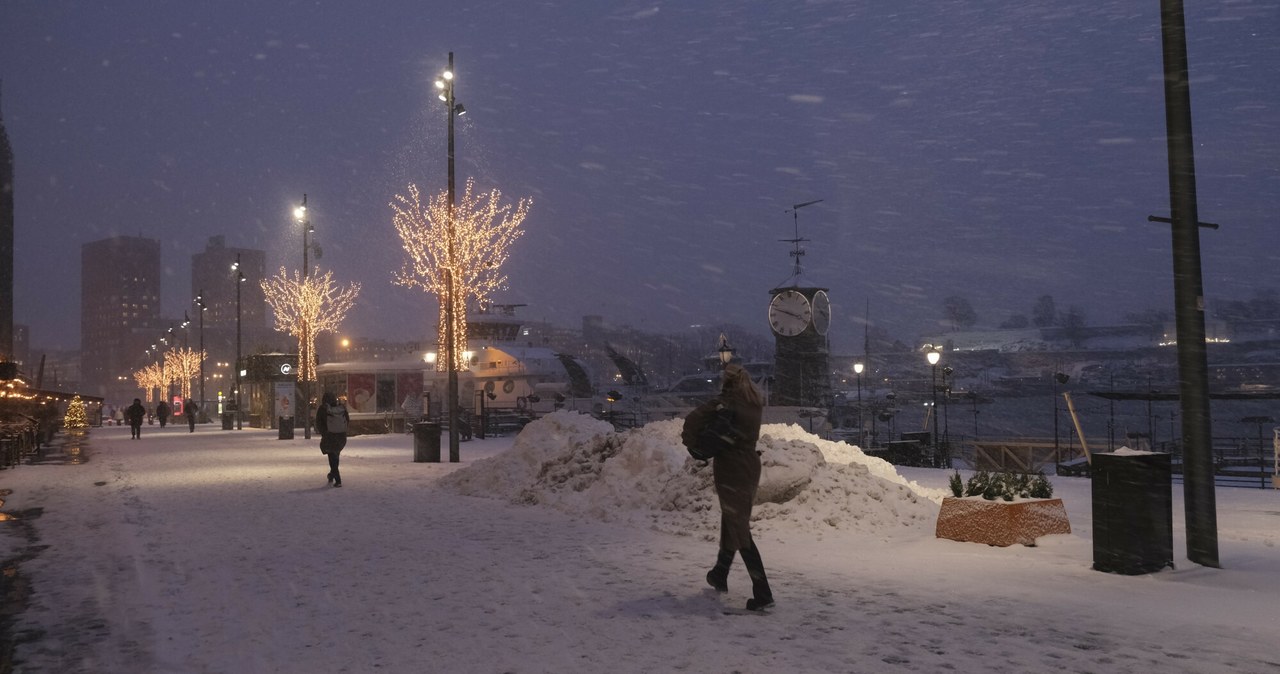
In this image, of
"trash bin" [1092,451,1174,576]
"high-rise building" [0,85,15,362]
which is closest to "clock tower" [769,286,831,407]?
"trash bin" [1092,451,1174,576]

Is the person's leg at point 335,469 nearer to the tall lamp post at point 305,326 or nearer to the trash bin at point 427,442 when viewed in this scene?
the trash bin at point 427,442

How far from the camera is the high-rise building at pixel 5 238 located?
130875mm

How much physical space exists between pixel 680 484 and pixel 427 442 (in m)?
12.6

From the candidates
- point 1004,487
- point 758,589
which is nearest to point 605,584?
point 758,589

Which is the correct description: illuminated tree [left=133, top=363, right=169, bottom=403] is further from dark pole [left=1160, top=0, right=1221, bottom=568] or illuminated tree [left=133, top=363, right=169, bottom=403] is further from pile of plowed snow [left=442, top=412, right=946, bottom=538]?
dark pole [left=1160, top=0, right=1221, bottom=568]

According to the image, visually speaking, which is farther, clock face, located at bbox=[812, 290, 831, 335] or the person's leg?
clock face, located at bbox=[812, 290, 831, 335]

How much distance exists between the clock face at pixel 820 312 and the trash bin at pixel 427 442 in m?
15.6

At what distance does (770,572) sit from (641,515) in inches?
162

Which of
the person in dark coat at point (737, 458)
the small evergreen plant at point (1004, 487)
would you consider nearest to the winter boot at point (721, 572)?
the person in dark coat at point (737, 458)

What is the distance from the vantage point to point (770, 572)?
916cm

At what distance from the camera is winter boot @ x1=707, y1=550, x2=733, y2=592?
25.8 ft

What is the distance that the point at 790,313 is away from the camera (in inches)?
1351

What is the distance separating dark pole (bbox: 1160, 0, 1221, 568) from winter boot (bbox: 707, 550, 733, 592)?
452 centimetres

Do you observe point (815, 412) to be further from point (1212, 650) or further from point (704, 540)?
point (1212, 650)
